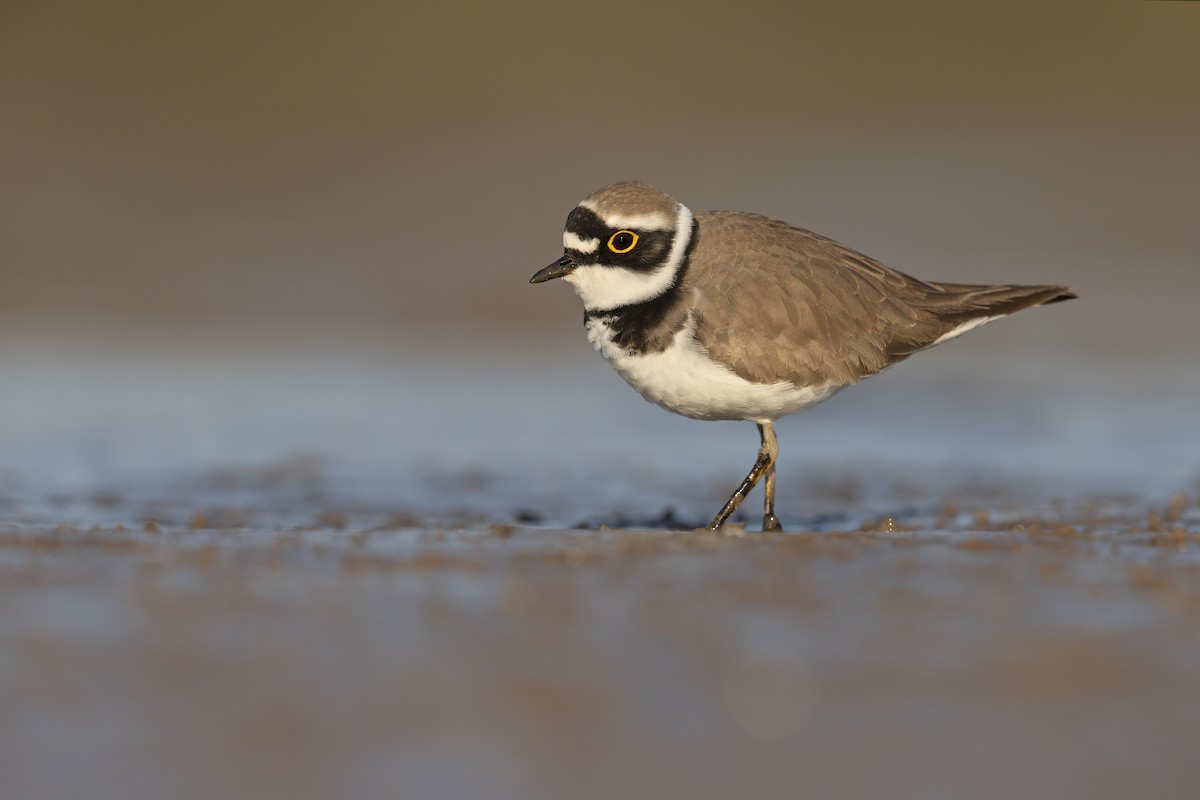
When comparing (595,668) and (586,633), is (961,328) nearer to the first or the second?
(586,633)

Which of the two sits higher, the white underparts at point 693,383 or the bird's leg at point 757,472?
the white underparts at point 693,383

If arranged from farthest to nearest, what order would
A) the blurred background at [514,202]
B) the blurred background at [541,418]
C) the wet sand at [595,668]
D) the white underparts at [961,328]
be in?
1. the blurred background at [514,202]
2. the white underparts at [961,328]
3. the blurred background at [541,418]
4. the wet sand at [595,668]

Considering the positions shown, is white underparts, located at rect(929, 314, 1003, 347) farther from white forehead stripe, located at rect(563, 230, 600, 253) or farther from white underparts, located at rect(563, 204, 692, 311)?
white forehead stripe, located at rect(563, 230, 600, 253)

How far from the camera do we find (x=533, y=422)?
9.54m

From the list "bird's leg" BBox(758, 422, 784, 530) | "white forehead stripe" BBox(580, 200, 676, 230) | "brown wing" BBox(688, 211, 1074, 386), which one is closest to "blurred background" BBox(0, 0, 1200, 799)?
"bird's leg" BBox(758, 422, 784, 530)

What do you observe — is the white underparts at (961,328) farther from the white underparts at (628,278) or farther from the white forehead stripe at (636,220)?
the white forehead stripe at (636,220)

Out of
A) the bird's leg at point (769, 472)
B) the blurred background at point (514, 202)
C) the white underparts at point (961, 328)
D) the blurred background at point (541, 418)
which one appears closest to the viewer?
the blurred background at point (541, 418)

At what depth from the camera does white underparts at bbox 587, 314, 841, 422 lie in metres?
6.11

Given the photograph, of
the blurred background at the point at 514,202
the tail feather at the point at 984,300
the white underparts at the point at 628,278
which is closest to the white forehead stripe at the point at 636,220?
the white underparts at the point at 628,278

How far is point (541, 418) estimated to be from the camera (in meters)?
9.66

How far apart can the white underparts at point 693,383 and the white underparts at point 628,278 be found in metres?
0.11

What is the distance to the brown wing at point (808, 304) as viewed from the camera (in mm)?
6215

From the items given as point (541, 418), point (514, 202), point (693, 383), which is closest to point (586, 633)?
point (693, 383)

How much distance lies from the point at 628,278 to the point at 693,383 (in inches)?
21.3
